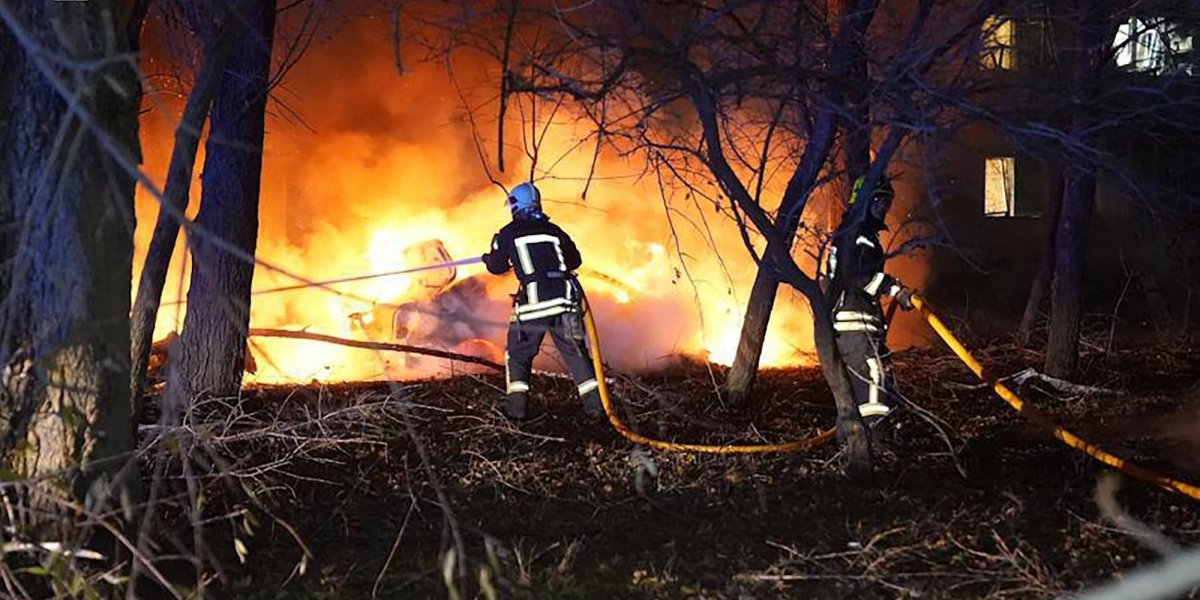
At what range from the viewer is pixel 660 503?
19.5 feet

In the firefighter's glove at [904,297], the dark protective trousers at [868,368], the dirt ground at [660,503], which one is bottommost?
the dirt ground at [660,503]

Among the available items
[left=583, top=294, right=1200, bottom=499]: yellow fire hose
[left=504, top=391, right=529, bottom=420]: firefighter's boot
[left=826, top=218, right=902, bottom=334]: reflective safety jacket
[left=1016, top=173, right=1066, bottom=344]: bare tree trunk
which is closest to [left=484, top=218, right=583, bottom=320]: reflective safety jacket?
[left=504, top=391, right=529, bottom=420]: firefighter's boot

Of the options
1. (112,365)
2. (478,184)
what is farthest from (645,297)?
(112,365)

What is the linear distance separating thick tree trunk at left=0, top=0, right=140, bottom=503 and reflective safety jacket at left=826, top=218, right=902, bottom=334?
4012mm

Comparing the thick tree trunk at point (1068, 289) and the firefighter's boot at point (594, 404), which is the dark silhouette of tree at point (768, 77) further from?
the thick tree trunk at point (1068, 289)

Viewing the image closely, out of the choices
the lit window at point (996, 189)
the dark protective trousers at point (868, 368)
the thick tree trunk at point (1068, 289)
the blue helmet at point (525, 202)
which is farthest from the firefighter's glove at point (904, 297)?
the lit window at point (996, 189)

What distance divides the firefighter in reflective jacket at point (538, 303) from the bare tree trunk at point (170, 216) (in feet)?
7.99

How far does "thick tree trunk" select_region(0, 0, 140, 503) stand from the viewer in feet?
14.5

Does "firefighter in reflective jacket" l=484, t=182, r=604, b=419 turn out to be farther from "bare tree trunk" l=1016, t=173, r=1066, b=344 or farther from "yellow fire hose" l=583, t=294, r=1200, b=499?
"bare tree trunk" l=1016, t=173, r=1066, b=344

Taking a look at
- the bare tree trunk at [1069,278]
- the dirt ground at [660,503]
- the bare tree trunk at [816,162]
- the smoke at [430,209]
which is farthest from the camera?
the smoke at [430,209]

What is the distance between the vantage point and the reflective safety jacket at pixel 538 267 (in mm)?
7930

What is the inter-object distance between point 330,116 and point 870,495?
9.41 meters

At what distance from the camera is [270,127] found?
1333 cm

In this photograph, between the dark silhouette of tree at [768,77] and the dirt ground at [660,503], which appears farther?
the dark silhouette of tree at [768,77]
